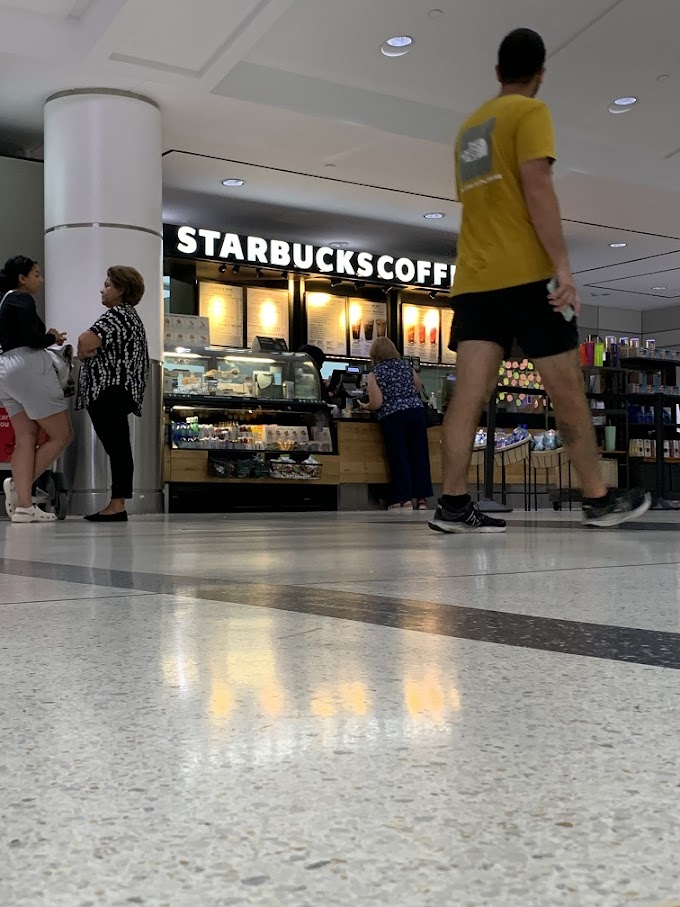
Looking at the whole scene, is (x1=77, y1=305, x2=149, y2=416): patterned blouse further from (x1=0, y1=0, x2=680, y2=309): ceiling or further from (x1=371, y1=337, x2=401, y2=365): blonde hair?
(x1=371, y1=337, x2=401, y2=365): blonde hair

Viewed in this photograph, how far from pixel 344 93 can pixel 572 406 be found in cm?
566

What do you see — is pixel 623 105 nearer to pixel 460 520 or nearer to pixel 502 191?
pixel 502 191

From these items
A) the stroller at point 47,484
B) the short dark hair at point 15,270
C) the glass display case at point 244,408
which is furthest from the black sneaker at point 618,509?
the glass display case at point 244,408

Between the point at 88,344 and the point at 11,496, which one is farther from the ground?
the point at 88,344

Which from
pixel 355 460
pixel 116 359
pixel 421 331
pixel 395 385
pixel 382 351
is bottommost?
pixel 355 460

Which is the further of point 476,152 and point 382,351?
point 382,351

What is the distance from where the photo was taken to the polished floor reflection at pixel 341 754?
15.2 inches

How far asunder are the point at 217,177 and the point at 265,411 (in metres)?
2.53

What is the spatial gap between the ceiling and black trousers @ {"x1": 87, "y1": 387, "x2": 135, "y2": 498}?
261cm

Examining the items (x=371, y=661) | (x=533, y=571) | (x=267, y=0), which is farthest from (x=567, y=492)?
(x=371, y=661)

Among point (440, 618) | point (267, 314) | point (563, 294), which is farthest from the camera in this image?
point (267, 314)

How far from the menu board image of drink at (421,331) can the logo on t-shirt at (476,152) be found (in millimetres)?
8958

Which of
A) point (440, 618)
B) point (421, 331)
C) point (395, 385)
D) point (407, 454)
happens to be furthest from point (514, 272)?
point (421, 331)

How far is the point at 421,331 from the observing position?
12.5m
